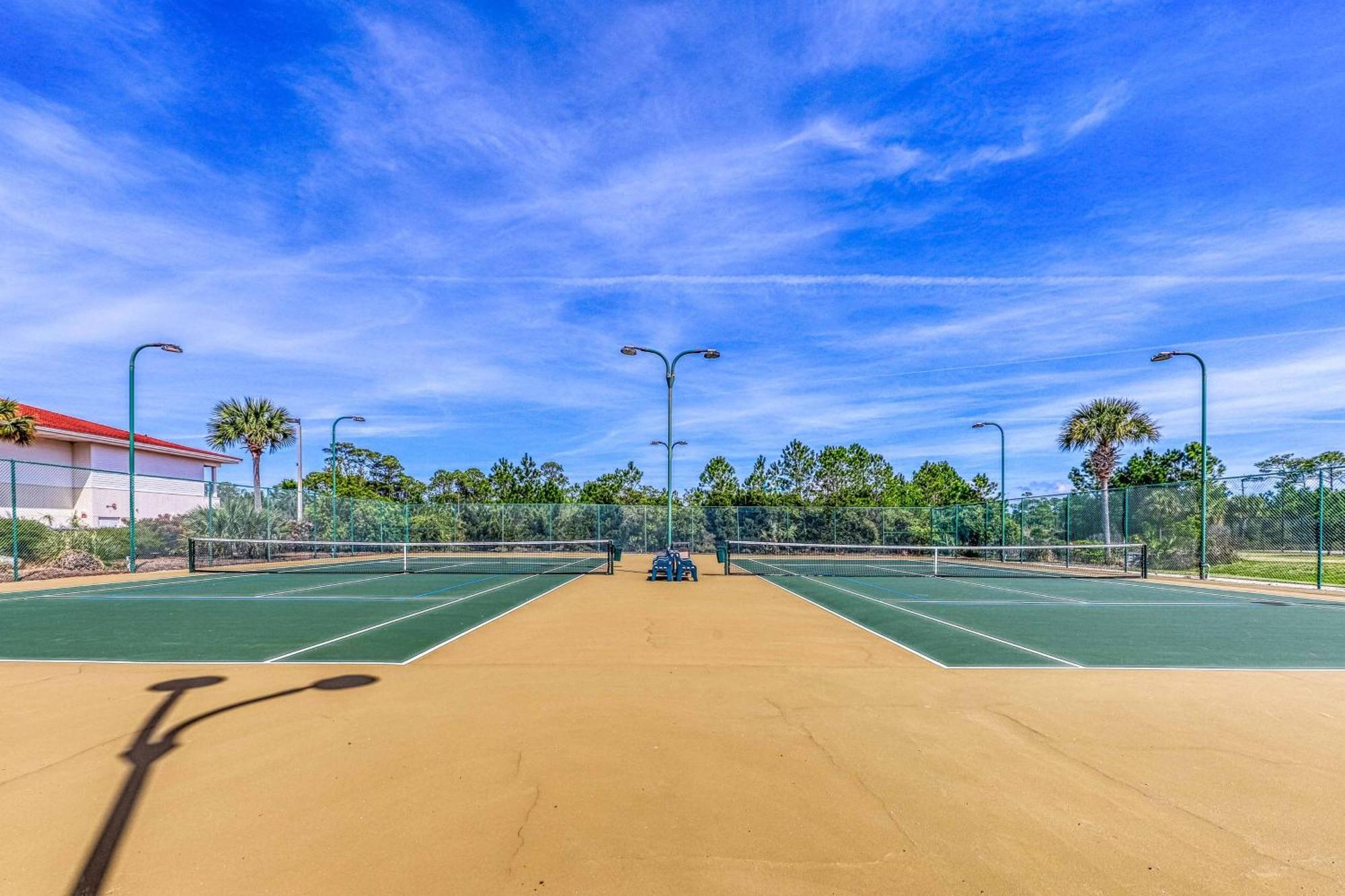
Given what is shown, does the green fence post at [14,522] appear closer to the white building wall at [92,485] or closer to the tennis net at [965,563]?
the white building wall at [92,485]

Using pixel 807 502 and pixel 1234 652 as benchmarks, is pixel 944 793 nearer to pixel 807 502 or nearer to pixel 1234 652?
pixel 1234 652

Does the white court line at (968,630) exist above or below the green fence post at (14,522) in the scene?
below

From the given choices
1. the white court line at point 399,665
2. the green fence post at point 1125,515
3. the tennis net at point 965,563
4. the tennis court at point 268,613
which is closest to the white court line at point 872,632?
the white court line at point 399,665

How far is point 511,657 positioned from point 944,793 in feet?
19.0

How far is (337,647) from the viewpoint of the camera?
956 centimetres

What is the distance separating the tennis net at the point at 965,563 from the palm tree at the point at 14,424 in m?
27.9

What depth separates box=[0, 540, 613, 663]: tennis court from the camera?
9328 mm

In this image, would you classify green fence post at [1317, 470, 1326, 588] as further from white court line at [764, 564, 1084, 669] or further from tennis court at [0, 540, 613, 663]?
tennis court at [0, 540, 613, 663]

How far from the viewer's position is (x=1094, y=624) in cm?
1264

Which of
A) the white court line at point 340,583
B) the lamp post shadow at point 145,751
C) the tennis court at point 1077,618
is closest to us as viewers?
the lamp post shadow at point 145,751

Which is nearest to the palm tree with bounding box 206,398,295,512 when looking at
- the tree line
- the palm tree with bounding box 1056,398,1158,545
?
the tree line

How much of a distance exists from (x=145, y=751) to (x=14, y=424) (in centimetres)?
3130

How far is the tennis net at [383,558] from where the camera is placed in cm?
2534

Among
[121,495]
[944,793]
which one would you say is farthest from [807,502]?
[944,793]
